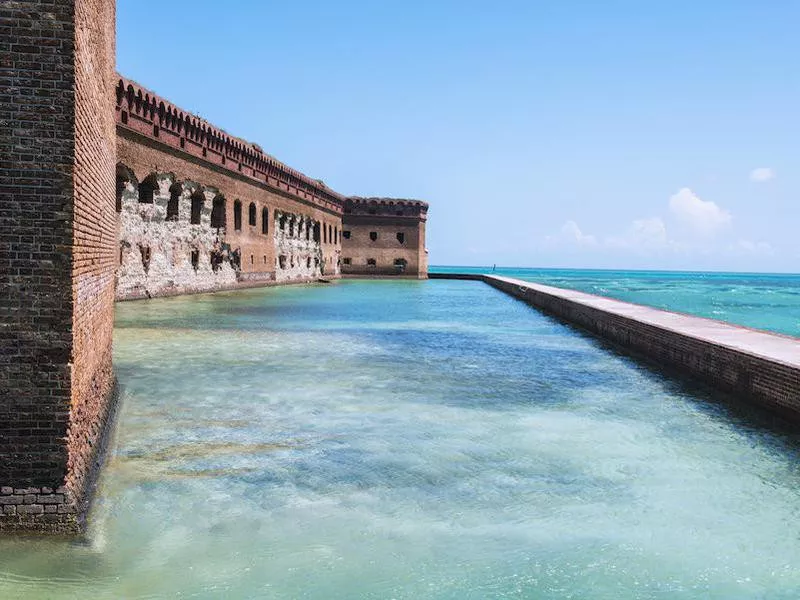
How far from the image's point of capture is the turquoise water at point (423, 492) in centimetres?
340

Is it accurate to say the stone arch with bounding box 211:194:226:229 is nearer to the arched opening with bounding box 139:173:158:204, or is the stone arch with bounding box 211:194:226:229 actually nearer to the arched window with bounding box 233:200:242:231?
the arched window with bounding box 233:200:242:231

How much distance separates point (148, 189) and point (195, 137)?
3.51m

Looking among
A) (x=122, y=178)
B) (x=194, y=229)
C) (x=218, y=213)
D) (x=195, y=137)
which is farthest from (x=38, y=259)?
(x=218, y=213)

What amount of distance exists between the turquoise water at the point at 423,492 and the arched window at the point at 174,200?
12.8m

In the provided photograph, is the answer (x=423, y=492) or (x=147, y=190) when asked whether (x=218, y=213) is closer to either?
(x=147, y=190)

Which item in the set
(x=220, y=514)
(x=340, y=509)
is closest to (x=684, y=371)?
(x=340, y=509)

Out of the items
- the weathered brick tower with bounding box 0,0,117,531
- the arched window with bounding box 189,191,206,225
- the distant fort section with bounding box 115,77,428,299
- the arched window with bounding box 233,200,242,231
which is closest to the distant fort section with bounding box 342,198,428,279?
the distant fort section with bounding box 115,77,428,299

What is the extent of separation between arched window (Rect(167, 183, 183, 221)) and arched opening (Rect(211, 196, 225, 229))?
337 cm

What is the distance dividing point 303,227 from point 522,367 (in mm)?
28622

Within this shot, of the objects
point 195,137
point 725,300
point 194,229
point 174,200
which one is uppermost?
point 195,137

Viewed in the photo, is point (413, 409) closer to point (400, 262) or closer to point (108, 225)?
point (108, 225)

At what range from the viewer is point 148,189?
19.8m

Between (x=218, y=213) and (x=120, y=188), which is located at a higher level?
(x=120, y=188)

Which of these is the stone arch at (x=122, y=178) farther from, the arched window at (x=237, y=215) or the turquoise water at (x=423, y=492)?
the turquoise water at (x=423, y=492)
